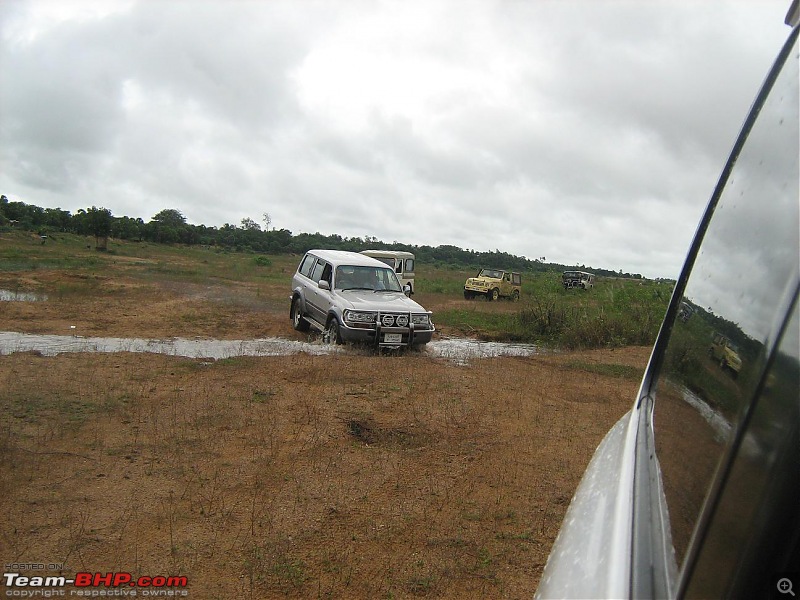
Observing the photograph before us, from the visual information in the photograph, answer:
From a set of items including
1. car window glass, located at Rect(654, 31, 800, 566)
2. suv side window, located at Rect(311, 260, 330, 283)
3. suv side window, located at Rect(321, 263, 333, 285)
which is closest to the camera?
car window glass, located at Rect(654, 31, 800, 566)

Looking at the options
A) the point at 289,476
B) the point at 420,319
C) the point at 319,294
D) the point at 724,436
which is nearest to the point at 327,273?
the point at 319,294

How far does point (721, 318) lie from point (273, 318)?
50.1ft

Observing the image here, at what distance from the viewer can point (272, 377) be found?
835cm

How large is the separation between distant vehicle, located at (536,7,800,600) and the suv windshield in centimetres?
1001

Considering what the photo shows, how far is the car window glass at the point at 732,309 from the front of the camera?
0.93 meters

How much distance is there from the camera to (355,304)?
1087 centimetres

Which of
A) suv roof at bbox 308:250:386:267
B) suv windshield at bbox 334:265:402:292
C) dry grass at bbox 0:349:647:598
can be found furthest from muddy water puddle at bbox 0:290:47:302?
suv windshield at bbox 334:265:402:292

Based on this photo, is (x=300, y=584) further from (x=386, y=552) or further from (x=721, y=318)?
(x=721, y=318)

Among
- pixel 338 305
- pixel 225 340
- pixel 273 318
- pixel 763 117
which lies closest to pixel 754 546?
pixel 763 117

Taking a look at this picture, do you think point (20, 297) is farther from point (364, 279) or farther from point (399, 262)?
point (399, 262)

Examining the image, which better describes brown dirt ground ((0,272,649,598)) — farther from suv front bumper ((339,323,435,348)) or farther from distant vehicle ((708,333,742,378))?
distant vehicle ((708,333,742,378))

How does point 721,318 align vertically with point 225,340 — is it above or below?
above

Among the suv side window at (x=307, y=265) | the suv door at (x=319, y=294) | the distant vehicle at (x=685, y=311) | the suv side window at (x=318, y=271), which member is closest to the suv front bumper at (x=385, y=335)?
the suv door at (x=319, y=294)

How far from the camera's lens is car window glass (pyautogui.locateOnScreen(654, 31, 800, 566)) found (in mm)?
928
